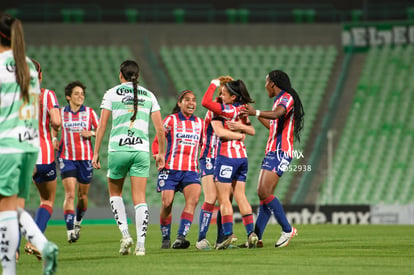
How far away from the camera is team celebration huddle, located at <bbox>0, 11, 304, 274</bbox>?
657cm

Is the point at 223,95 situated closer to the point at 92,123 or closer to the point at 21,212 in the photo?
the point at 92,123

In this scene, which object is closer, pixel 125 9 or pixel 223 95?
pixel 223 95

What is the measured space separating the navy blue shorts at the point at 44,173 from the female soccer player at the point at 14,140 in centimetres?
311

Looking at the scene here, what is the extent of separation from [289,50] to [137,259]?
70.3 ft

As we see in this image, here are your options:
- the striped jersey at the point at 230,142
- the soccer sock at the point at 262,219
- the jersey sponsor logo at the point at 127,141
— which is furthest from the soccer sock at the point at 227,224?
the jersey sponsor logo at the point at 127,141

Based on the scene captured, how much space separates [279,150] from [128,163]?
2502 mm

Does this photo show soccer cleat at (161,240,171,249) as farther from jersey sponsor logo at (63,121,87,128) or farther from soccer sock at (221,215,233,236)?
jersey sponsor logo at (63,121,87,128)

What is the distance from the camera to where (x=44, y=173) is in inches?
386

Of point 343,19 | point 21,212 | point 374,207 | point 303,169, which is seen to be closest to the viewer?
point 21,212

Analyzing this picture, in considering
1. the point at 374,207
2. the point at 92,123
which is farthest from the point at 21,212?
the point at 374,207

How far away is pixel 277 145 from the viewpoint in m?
11.2

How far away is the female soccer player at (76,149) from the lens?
13.4 metres

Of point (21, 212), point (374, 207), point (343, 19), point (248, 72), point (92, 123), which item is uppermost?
point (343, 19)

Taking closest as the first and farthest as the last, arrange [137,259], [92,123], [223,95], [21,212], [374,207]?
[21,212] < [137,259] < [223,95] < [92,123] < [374,207]
